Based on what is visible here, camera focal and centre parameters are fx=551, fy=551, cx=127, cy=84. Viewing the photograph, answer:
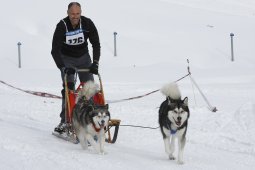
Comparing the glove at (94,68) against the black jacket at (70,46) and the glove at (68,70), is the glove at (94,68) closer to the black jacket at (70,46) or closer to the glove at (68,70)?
the black jacket at (70,46)

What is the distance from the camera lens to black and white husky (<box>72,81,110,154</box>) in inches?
235

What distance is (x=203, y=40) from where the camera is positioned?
21750 millimetres

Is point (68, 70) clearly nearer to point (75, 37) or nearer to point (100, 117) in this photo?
point (75, 37)

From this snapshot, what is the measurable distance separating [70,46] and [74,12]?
0.51 meters

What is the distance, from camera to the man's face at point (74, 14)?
6477 millimetres

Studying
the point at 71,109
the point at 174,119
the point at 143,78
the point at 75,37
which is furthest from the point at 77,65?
the point at 143,78

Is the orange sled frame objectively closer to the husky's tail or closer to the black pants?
the black pants

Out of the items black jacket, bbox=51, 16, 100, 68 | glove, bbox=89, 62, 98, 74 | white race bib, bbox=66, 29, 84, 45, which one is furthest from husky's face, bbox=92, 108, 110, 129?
white race bib, bbox=66, 29, 84, 45

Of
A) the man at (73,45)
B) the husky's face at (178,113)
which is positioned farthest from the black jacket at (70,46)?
the husky's face at (178,113)

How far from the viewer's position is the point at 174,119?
228 inches

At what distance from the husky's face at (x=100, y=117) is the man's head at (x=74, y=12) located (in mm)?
1242

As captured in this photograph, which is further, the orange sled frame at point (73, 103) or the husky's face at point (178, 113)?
the orange sled frame at point (73, 103)

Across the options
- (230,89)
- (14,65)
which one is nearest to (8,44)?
(14,65)

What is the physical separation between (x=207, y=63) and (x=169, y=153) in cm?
1373
